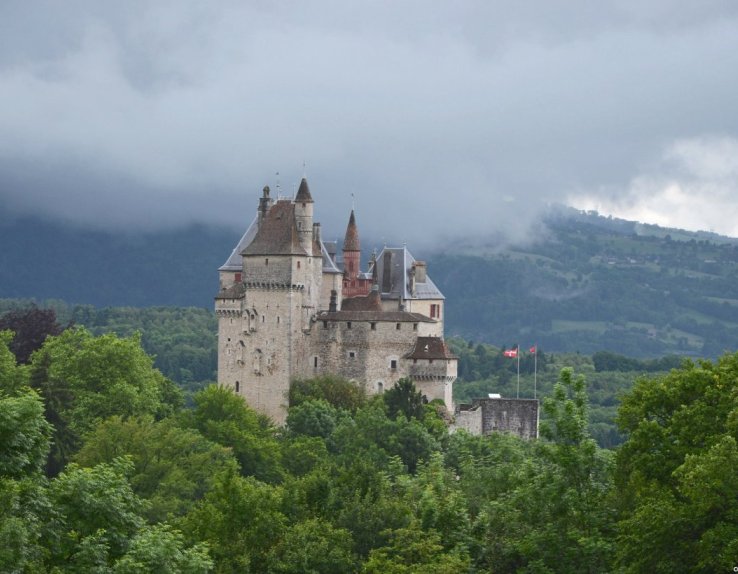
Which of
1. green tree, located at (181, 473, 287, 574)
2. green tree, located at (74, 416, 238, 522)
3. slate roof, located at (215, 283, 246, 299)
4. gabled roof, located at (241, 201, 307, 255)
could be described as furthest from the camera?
slate roof, located at (215, 283, 246, 299)

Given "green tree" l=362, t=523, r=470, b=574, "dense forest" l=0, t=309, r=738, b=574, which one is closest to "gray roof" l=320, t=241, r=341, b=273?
"dense forest" l=0, t=309, r=738, b=574

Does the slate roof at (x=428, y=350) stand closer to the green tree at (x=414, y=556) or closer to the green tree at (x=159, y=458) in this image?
the green tree at (x=159, y=458)

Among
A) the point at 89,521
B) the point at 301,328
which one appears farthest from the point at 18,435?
A: the point at 301,328

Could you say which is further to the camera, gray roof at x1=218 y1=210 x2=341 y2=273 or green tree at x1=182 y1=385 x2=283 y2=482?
gray roof at x1=218 y1=210 x2=341 y2=273

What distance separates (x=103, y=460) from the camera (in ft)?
294

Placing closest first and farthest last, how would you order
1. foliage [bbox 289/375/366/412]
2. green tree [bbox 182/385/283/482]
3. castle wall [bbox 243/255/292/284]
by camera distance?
1. green tree [bbox 182/385/283/482]
2. foliage [bbox 289/375/366/412]
3. castle wall [bbox 243/255/292/284]

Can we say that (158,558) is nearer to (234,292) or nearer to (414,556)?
(414,556)

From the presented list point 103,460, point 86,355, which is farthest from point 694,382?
point 86,355

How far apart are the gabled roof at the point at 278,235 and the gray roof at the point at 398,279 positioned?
351 inches


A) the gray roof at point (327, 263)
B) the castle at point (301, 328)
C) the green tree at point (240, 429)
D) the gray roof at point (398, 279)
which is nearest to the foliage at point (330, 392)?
the castle at point (301, 328)

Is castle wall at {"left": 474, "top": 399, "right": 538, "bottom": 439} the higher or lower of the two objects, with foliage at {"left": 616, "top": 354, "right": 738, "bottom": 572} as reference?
higher

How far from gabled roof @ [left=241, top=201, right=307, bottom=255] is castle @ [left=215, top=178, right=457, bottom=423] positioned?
0.05m

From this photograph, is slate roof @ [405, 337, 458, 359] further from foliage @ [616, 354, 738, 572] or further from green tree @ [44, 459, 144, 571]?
green tree @ [44, 459, 144, 571]

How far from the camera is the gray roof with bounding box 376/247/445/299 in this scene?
12681 centimetres
